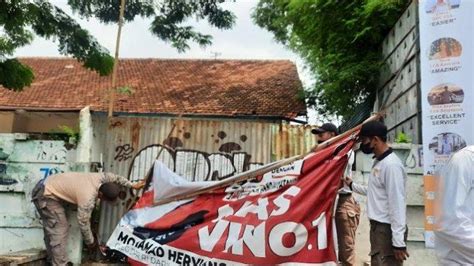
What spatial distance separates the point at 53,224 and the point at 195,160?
1.92 m

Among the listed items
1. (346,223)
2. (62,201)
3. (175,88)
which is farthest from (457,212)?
(175,88)

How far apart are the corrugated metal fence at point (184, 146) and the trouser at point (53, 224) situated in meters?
0.71

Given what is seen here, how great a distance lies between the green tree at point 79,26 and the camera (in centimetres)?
663

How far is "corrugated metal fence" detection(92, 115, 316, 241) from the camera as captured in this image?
20.5ft

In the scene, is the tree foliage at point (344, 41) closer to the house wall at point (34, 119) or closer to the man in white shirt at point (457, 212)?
the house wall at point (34, 119)

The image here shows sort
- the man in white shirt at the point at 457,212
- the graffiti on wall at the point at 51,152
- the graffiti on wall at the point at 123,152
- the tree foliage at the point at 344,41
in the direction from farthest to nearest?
the tree foliage at the point at 344,41 → the graffiti on wall at the point at 123,152 → the graffiti on wall at the point at 51,152 → the man in white shirt at the point at 457,212

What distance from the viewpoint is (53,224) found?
563cm

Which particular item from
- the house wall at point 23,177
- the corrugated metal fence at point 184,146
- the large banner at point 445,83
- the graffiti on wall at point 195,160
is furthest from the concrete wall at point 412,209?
the house wall at point 23,177

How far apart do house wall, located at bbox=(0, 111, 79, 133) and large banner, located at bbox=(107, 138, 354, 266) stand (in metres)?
9.37

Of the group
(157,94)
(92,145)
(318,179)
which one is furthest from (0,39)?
(157,94)

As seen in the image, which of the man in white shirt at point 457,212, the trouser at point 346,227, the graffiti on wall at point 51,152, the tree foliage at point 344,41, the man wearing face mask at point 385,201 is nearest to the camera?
the man in white shirt at point 457,212

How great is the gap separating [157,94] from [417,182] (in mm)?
10799

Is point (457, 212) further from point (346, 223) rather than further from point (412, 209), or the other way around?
point (412, 209)

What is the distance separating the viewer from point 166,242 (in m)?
5.12
